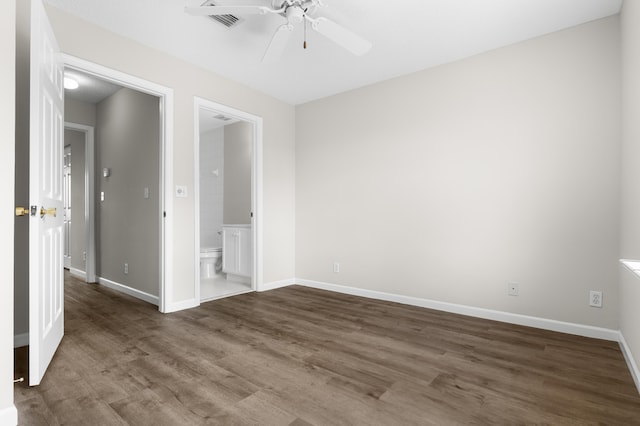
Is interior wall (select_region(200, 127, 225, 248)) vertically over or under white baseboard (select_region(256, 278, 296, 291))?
over

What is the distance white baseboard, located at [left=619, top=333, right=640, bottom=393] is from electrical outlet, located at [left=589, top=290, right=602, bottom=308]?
241mm

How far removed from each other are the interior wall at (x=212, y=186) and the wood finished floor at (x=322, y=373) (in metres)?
3.24

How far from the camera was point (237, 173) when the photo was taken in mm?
5727

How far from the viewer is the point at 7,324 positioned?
1465 millimetres

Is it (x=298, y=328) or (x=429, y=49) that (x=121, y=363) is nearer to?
(x=298, y=328)

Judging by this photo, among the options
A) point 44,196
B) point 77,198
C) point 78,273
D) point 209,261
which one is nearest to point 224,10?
point 44,196

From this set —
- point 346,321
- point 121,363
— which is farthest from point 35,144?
point 346,321

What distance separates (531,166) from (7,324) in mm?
3586

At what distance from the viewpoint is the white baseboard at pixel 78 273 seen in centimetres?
477

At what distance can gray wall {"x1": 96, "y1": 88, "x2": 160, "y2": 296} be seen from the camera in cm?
360

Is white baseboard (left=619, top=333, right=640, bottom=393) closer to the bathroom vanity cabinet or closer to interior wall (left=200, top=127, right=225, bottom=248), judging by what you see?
the bathroom vanity cabinet

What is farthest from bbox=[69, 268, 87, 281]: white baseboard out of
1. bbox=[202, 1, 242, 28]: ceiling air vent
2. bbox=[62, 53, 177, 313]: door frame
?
bbox=[202, 1, 242, 28]: ceiling air vent

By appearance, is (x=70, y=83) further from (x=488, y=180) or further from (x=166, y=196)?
(x=488, y=180)

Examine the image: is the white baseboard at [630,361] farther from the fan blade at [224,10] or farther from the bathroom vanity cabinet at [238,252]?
the bathroom vanity cabinet at [238,252]
